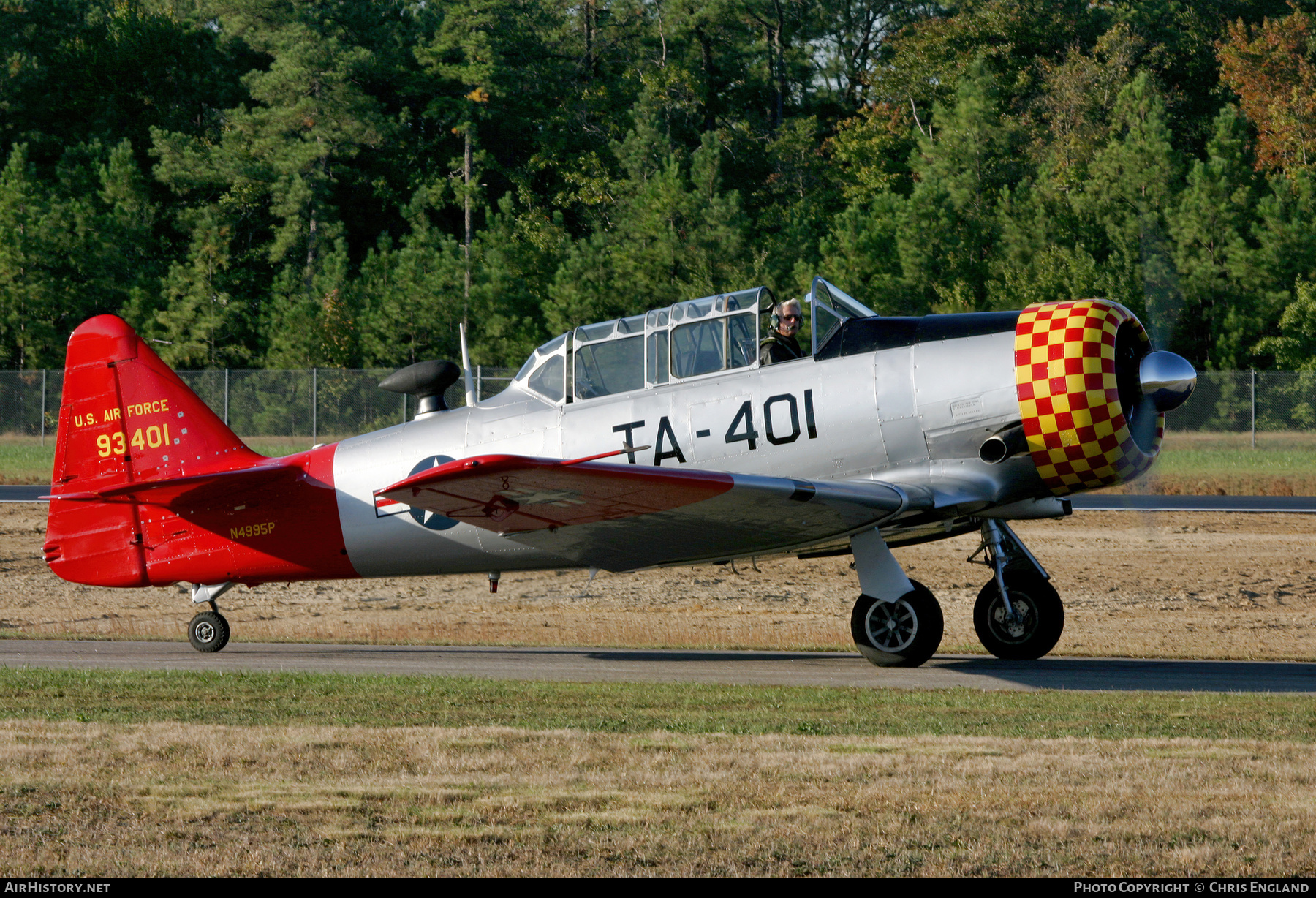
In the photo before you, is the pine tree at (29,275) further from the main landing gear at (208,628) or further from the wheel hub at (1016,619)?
the wheel hub at (1016,619)

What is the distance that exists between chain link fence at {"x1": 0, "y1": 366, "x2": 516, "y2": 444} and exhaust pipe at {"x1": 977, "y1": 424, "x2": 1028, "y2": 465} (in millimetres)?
24737

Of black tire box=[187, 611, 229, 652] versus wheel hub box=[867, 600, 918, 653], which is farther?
black tire box=[187, 611, 229, 652]

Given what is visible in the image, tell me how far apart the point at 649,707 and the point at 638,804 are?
9.86 ft

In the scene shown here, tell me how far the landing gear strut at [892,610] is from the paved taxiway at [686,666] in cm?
17

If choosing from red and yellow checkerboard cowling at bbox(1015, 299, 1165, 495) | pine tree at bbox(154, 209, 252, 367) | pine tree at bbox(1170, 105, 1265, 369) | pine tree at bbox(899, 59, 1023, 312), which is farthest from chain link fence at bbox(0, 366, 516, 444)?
red and yellow checkerboard cowling at bbox(1015, 299, 1165, 495)

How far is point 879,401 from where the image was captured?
36.1ft

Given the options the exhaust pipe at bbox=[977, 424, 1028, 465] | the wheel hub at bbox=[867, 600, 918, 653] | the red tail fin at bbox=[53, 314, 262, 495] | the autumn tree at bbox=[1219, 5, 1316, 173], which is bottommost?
the wheel hub at bbox=[867, 600, 918, 653]

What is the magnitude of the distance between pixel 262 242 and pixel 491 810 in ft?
152

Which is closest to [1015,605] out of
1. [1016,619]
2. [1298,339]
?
[1016,619]

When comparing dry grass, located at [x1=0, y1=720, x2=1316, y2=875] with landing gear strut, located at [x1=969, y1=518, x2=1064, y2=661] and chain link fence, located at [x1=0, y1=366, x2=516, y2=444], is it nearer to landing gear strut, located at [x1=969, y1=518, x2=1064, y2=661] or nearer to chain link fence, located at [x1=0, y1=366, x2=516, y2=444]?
landing gear strut, located at [x1=969, y1=518, x2=1064, y2=661]

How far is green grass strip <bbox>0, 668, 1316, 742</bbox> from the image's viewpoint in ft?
27.9

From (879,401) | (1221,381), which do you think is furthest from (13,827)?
(1221,381)

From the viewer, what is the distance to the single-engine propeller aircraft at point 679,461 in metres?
10.5
